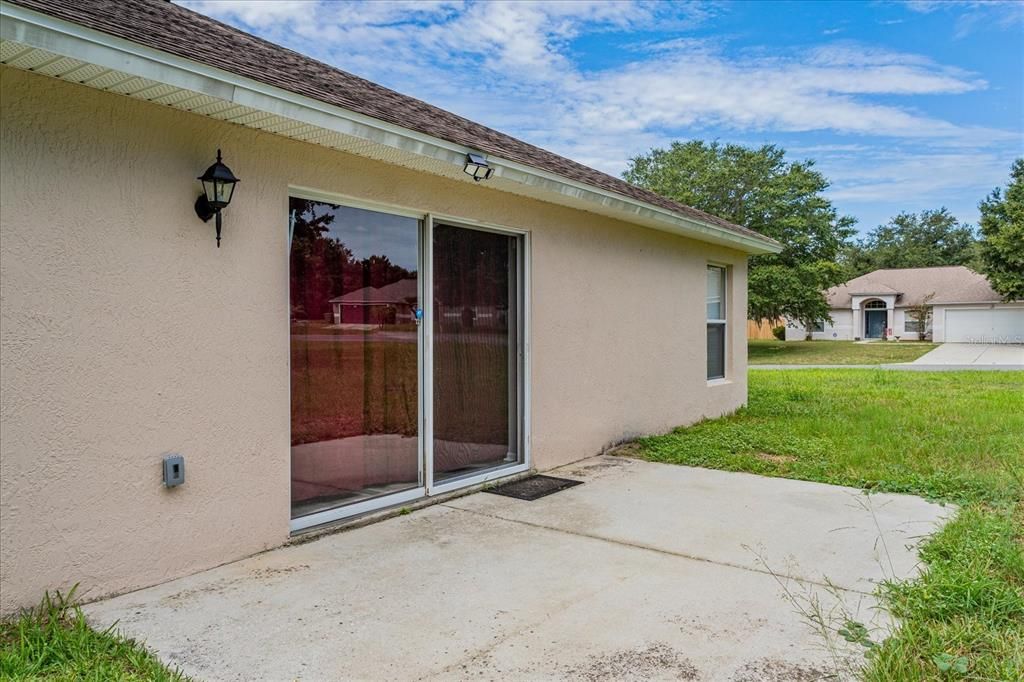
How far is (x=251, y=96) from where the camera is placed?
3434 mm

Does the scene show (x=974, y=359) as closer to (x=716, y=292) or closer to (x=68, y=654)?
(x=716, y=292)

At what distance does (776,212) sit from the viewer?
96.7 feet

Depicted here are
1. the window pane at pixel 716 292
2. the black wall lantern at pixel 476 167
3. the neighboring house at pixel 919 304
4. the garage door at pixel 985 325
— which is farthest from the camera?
the neighboring house at pixel 919 304

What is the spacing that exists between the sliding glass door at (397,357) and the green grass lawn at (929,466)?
232 cm

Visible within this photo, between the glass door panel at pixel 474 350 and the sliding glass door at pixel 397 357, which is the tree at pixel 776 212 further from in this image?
the sliding glass door at pixel 397 357

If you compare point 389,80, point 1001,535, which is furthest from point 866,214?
point 1001,535

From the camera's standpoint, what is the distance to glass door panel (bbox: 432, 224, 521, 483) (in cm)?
541

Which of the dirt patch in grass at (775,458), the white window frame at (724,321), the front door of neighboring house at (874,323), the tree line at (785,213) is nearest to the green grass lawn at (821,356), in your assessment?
the tree line at (785,213)

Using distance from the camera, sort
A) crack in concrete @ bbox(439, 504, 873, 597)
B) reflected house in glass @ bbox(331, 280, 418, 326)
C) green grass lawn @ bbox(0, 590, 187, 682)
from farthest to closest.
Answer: reflected house in glass @ bbox(331, 280, 418, 326) → crack in concrete @ bbox(439, 504, 873, 597) → green grass lawn @ bbox(0, 590, 187, 682)

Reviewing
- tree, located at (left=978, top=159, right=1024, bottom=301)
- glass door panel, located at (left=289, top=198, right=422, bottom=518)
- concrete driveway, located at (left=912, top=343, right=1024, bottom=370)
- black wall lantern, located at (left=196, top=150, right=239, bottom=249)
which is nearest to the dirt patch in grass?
glass door panel, located at (left=289, top=198, right=422, bottom=518)

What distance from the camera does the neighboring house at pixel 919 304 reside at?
36375mm

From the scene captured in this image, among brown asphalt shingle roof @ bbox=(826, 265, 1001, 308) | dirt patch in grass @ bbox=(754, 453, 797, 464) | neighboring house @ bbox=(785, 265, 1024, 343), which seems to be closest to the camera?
dirt patch in grass @ bbox=(754, 453, 797, 464)

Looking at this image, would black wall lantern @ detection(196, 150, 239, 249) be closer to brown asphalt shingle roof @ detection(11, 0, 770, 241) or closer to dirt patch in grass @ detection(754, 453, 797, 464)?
brown asphalt shingle roof @ detection(11, 0, 770, 241)

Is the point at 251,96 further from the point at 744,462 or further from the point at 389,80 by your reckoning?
the point at 389,80
